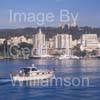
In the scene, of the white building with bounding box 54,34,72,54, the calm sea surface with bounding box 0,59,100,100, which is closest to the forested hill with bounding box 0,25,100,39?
the white building with bounding box 54,34,72,54

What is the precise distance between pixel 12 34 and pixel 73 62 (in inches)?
21.3

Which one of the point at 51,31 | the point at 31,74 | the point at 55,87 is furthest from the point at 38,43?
the point at 55,87

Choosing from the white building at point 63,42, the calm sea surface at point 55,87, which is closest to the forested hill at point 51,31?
the white building at point 63,42

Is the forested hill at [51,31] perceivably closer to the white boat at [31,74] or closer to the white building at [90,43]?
the white building at [90,43]

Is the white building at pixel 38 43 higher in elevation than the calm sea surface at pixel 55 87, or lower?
higher

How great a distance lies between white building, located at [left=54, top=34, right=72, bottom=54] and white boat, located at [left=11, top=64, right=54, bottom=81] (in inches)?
9.3

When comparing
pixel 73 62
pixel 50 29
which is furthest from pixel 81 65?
pixel 50 29

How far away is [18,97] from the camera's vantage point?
4.03 meters

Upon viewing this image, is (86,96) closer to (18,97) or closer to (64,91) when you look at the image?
(64,91)

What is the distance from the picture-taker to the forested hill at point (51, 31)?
13.6 ft

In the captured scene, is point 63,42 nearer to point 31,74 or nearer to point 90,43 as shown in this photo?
point 90,43

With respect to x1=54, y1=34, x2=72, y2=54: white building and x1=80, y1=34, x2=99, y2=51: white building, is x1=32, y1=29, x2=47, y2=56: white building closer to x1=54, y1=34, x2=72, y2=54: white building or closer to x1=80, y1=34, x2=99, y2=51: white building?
x1=54, y1=34, x2=72, y2=54: white building

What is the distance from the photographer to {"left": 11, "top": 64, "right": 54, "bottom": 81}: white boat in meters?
4.14

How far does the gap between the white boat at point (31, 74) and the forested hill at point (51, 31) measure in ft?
0.93
